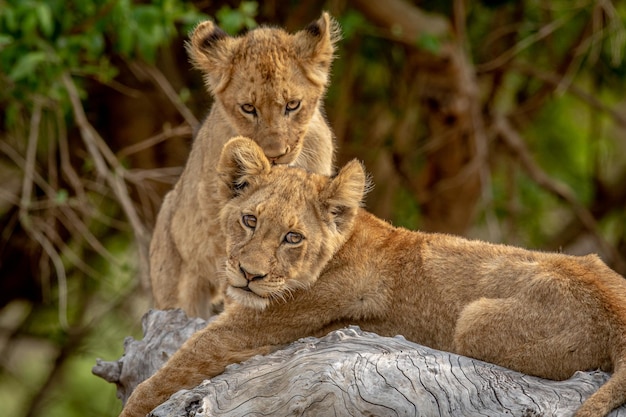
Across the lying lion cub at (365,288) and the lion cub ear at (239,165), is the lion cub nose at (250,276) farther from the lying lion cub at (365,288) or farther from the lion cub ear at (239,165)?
the lion cub ear at (239,165)

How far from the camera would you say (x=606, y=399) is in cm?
430

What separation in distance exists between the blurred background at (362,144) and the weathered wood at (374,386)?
4.14 metres

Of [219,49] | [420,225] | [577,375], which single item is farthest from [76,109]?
[577,375]

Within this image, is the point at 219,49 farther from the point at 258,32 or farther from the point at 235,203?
the point at 235,203

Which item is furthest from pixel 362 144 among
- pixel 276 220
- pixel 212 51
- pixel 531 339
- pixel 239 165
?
pixel 531 339

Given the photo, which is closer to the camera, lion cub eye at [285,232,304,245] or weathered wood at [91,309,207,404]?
lion cub eye at [285,232,304,245]

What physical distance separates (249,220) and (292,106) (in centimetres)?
171

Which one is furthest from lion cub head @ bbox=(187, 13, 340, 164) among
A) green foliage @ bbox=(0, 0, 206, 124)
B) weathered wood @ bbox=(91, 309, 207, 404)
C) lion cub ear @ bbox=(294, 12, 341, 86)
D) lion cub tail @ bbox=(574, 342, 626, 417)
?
lion cub tail @ bbox=(574, 342, 626, 417)

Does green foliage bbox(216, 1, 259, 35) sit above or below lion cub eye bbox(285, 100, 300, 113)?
above

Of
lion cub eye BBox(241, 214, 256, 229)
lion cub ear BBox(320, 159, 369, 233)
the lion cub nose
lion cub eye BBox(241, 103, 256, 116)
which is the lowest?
the lion cub nose

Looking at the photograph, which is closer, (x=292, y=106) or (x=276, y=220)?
(x=276, y=220)

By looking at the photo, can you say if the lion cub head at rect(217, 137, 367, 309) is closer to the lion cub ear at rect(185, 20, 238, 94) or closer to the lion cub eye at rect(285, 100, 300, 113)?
the lion cub eye at rect(285, 100, 300, 113)

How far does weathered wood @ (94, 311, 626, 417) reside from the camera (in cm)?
446

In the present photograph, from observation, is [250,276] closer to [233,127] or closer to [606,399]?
[606,399]
